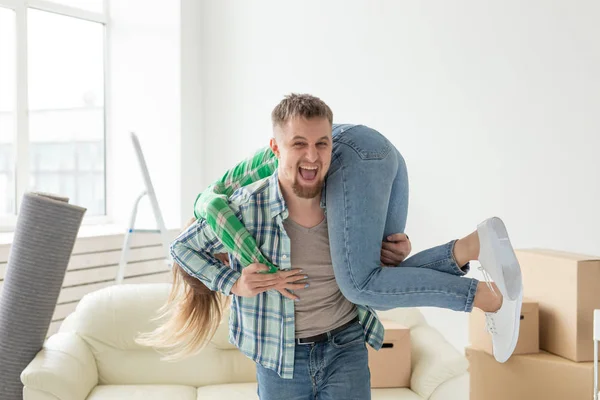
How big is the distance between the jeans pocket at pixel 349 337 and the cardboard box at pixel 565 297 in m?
1.09

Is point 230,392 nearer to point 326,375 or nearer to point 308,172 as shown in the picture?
point 326,375

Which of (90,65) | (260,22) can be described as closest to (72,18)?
(90,65)

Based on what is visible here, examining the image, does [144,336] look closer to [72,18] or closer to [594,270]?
[594,270]

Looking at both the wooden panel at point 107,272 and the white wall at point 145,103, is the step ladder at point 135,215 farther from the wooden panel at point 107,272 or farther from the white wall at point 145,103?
the white wall at point 145,103

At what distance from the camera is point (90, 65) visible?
5.07 meters

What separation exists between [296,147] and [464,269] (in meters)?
0.54

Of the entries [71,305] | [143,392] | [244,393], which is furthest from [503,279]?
[71,305]

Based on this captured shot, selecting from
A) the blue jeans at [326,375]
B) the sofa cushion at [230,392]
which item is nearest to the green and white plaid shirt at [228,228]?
the blue jeans at [326,375]

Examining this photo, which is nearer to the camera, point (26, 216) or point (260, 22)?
point (26, 216)

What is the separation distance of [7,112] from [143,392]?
242cm

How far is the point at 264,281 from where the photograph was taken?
5.85 ft

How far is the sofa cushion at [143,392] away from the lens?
9.65 feet

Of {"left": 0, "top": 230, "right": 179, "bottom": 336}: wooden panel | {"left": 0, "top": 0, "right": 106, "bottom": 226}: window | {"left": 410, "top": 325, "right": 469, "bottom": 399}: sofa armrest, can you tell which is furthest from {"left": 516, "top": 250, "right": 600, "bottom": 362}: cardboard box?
{"left": 0, "top": 0, "right": 106, "bottom": 226}: window

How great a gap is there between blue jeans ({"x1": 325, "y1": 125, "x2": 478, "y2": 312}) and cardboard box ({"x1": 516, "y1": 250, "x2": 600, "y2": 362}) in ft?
3.18
